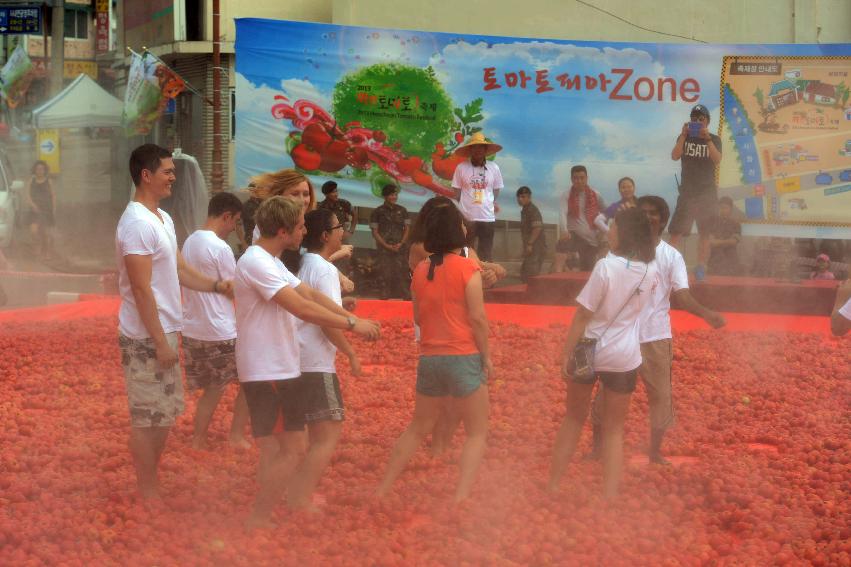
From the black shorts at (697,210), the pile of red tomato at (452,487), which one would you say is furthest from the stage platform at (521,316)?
the black shorts at (697,210)

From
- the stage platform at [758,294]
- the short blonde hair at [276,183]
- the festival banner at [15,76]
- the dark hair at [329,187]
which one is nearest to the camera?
the short blonde hair at [276,183]

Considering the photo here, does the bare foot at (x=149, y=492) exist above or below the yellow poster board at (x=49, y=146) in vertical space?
below

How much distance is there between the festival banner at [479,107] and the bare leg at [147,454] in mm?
9719

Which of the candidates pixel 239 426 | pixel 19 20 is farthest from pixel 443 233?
pixel 19 20

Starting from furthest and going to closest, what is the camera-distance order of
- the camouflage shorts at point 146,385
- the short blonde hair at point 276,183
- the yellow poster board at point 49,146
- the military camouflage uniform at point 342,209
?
the yellow poster board at point 49,146
the military camouflage uniform at point 342,209
the short blonde hair at point 276,183
the camouflage shorts at point 146,385

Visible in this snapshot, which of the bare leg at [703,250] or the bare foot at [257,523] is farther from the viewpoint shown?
the bare leg at [703,250]

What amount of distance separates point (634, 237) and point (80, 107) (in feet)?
70.5

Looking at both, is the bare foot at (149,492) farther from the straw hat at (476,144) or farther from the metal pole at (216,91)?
the metal pole at (216,91)

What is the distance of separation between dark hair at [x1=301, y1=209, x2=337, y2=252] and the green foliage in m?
9.69

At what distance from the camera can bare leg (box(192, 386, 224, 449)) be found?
266 inches

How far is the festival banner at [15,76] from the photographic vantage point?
95.9ft

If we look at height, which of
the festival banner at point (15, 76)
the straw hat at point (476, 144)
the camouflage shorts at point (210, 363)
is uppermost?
the festival banner at point (15, 76)

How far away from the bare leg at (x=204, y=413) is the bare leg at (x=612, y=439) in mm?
2270

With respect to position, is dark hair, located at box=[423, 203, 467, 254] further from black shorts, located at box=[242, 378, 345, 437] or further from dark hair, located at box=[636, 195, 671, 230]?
dark hair, located at box=[636, 195, 671, 230]
